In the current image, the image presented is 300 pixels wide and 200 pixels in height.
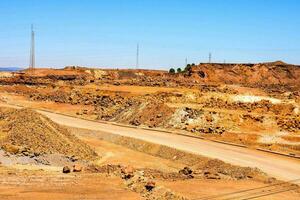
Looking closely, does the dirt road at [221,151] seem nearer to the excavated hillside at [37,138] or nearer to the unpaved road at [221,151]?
the unpaved road at [221,151]

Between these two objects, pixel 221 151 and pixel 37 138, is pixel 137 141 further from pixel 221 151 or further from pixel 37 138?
pixel 37 138

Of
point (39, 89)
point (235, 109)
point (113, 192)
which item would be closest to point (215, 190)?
point (113, 192)

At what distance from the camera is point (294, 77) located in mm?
89938

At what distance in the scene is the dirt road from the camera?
2819 cm

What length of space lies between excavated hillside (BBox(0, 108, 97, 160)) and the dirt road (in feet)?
24.0

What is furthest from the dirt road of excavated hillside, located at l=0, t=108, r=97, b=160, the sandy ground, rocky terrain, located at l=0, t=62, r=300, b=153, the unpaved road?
excavated hillside, located at l=0, t=108, r=97, b=160

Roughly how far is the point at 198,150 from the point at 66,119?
20.7 metres

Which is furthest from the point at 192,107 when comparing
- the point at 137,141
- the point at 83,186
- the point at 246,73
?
the point at 246,73

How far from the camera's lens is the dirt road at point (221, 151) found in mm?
28188

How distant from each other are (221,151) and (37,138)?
12.9 meters

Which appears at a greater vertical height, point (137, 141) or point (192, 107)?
point (192, 107)

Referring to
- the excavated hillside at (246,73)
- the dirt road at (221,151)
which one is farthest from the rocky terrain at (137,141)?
the excavated hillside at (246,73)

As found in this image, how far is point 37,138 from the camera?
30.8 meters

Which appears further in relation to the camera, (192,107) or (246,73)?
(246,73)
